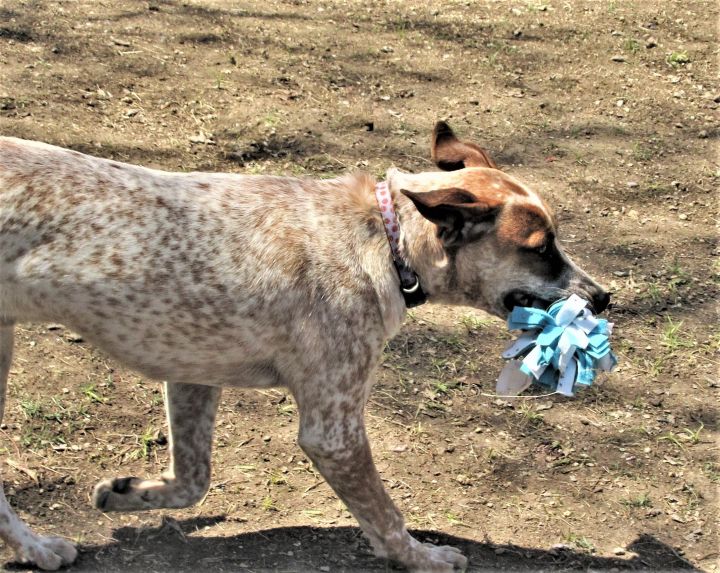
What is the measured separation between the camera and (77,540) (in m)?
4.26

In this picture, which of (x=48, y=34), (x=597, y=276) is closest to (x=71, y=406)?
(x=597, y=276)

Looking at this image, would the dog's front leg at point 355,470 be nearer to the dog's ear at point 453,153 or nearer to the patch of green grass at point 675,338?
the dog's ear at point 453,153

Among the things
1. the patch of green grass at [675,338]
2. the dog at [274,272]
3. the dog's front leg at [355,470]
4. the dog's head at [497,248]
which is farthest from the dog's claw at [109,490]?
the patch of green grass at [675,338]

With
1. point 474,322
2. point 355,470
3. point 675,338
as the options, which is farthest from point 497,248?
point 675,338

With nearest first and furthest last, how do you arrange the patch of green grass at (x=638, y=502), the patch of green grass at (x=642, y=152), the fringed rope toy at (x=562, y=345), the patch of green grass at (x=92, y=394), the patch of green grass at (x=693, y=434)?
1. the fringed rope toy at (x=562, y=345)
2. the patch of green grass at (x=638, y=502)
3. the patch of green grass at (x=92, y=394)
4. the patch of green grass at (x=693, y=434)
5. the patch of green grass at (x=642, y=152)

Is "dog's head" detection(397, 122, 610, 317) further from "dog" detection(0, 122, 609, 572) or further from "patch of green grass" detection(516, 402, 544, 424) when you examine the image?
"patch of green grass" detection(516, 402, 544, 424)

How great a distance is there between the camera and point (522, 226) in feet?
13.2

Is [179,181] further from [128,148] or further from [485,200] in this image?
[128,148]

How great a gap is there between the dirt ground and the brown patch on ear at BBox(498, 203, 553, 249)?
4.37 feet

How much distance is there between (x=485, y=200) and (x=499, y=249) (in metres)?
0.20

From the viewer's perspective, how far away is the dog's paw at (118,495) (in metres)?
4.35

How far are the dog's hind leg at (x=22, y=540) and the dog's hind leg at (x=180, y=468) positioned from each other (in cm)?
35

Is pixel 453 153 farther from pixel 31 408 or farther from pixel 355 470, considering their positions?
pixel 31 408

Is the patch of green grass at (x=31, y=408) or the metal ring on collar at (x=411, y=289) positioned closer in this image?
the metal ring on collar at (x=411, y=289)
